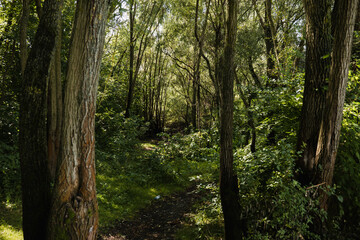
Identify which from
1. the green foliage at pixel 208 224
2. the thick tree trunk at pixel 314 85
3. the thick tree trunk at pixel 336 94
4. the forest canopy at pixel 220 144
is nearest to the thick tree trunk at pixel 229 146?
the forest canopy at pixel 220 144

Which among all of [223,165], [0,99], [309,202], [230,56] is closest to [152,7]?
[0,99]

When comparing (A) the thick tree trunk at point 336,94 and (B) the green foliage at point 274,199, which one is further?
(A) the thick tree trunk at point 336,94

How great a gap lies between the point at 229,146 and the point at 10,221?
443 cm

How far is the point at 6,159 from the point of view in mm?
4914

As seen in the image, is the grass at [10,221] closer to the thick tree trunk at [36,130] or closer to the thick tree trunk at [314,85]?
the thick tree trunk at [36,130]

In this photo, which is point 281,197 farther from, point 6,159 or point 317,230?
point 6,159

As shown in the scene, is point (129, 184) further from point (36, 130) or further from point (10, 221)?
point (36, 130)

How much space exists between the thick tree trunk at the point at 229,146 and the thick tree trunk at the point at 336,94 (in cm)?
141

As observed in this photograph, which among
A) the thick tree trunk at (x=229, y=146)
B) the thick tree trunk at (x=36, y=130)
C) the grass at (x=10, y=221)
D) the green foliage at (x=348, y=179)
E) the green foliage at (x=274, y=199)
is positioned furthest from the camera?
the grass at (x=10, y=221)

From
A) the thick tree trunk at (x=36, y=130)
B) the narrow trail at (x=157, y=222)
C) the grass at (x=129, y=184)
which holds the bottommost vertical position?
the narrow trail at (x=157, y=222)

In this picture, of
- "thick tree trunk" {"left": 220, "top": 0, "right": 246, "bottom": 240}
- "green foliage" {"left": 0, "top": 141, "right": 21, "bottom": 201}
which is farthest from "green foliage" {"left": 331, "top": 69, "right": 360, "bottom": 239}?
"green foliage" {"left": 0, "top": 141, "right": 21, "bottom": 201}

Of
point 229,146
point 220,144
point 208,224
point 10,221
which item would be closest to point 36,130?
point 10,221

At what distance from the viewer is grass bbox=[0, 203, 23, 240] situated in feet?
13.1

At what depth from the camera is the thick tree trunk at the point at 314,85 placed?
396 cm
